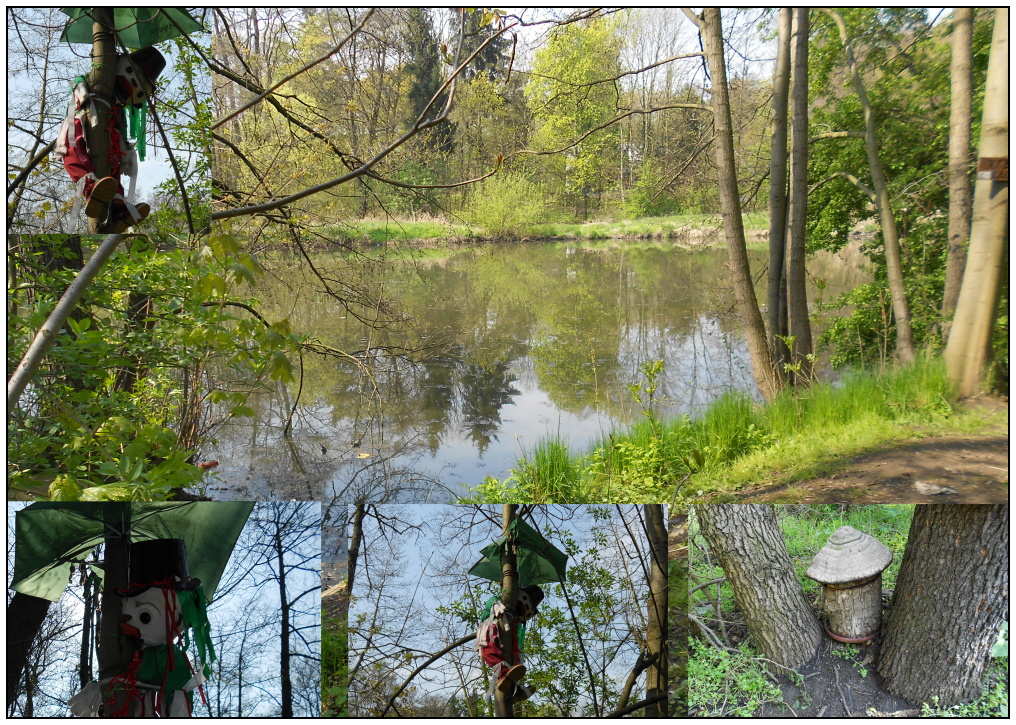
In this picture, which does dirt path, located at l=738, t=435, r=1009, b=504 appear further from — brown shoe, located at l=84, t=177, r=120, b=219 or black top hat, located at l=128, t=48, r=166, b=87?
black top hat, located at l=128, t=48, r=166, b=87

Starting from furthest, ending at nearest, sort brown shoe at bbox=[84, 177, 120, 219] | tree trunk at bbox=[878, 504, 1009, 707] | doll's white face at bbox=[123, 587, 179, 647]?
tree trunk at bbox=[878, 504, 1009, 707], doll's white face at bbox=[123, 587, 179, 647], brown shoe at bbox=[84, 177, 120, 219]

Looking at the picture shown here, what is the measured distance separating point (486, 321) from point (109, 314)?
142cm

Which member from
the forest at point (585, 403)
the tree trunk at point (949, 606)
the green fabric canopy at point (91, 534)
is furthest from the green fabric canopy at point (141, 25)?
the tree trunk at point (949, 606)

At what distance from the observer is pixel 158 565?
2.26 metres

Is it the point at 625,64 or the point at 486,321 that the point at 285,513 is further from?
the point at 625,64

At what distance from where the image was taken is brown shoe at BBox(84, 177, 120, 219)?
194 centimetres

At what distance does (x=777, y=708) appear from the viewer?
249 cm

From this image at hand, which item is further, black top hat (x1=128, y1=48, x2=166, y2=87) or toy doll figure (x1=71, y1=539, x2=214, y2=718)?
toy doll figure (x1=71, y1=539, x2=214, y2=718)

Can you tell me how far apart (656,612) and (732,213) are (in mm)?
1451

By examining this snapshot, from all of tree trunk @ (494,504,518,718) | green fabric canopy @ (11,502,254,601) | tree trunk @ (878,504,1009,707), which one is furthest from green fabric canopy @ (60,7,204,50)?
tree trunk @ (878,504,1009,707)

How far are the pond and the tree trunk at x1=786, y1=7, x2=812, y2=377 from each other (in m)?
0.06

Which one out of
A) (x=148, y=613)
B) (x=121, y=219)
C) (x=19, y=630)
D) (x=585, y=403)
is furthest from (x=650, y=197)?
(x=19, y=630)

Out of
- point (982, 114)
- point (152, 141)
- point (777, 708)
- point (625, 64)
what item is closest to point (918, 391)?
point (982, 114)

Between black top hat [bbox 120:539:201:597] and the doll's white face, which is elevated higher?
black top hat [bbox 120:539:201:597]
